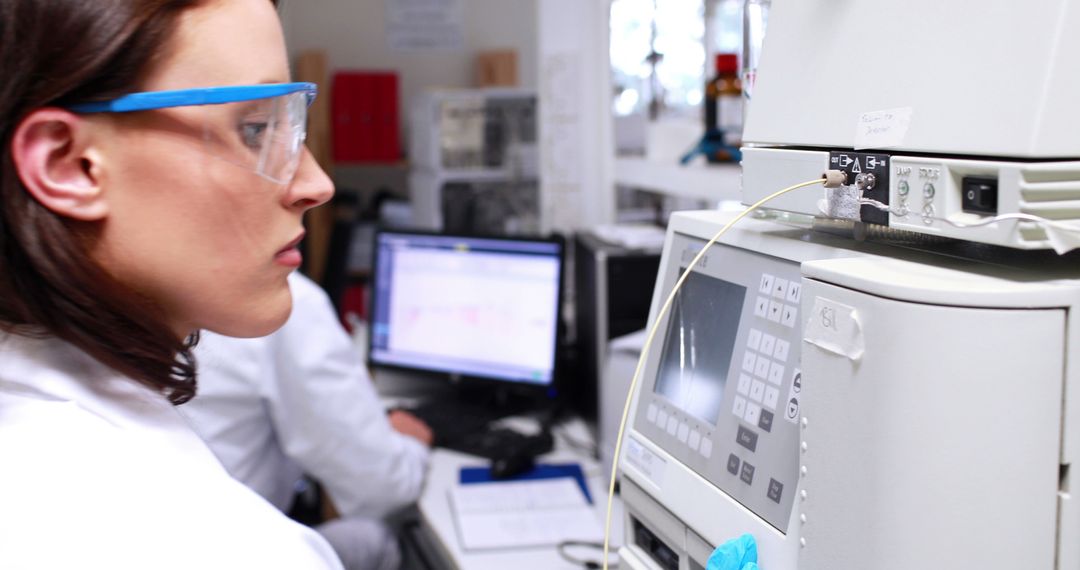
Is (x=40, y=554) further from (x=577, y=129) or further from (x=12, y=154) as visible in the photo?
(x=577, y=129)

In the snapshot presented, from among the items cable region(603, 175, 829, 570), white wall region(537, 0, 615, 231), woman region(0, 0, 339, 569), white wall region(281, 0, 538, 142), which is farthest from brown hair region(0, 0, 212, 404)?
white wall region(281, 0, 538, 142)

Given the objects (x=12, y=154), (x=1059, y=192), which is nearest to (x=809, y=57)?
(x=1059, y=192)

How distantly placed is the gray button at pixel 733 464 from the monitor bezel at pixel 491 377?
1.34 m

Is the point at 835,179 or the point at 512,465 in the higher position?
the point at 835,179

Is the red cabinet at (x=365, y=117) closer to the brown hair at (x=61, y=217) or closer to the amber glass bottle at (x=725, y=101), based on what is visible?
the amber glass bottle at (x=725, y=101)

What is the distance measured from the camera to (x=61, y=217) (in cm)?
69

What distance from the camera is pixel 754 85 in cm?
84

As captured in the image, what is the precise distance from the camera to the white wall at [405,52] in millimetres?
4543

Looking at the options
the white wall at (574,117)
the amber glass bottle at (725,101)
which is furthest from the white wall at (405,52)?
the amber glass bottle at (725,101)

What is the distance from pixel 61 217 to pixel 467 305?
1548mm

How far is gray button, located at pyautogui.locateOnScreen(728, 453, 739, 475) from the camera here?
76 centimetres

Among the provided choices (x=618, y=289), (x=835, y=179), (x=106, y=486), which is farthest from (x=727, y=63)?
(x=106, y=486)

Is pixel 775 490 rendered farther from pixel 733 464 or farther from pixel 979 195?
pixel 979 195

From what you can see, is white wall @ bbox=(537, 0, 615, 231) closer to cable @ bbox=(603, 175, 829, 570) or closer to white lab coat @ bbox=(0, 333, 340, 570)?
cable @ bbox=(603, 175, 829, 570)
